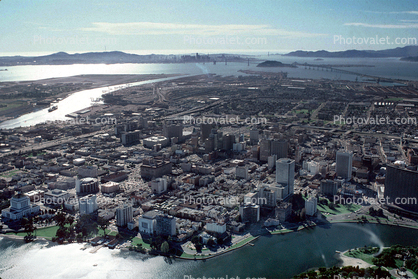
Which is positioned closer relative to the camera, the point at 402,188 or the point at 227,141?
the point at 402,188

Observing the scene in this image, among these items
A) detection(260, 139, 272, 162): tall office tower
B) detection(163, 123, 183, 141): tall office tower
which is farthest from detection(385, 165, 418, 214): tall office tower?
detection(163, 123, 183, 141): tall office tower

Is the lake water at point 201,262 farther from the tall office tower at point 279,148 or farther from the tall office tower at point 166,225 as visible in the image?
the tall office tower at point 279,148

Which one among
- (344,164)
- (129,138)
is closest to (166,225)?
(344,164)

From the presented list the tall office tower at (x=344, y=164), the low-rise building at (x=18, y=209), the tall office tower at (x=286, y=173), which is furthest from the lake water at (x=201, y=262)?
the tall office tower at (x=344, y=164)

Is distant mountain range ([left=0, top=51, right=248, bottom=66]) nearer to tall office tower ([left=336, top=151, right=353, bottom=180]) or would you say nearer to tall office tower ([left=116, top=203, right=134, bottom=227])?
tall office tower ([left=336, top=151, right=353, bottom=180])

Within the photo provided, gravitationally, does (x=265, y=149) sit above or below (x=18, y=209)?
above

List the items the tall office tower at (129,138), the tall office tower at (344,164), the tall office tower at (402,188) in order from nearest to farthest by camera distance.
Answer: the tall office tower at (402,188) → the tall office tower at (344,164) → the tall office tower at (129,138)

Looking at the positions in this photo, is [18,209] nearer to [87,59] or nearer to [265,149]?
[265,149]
